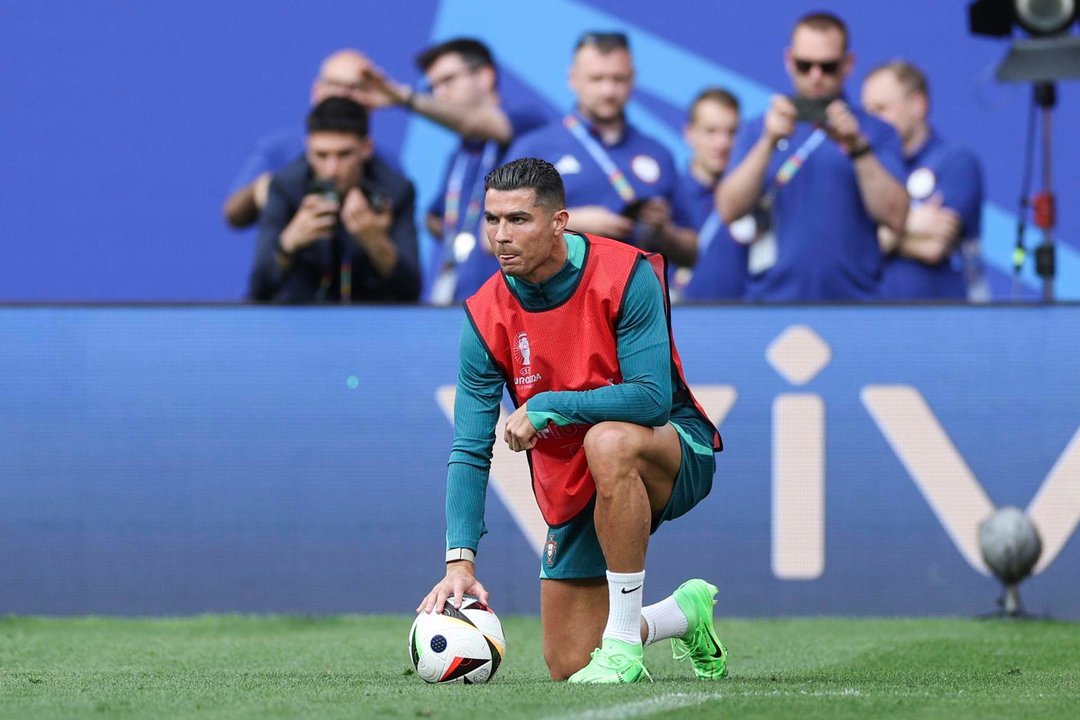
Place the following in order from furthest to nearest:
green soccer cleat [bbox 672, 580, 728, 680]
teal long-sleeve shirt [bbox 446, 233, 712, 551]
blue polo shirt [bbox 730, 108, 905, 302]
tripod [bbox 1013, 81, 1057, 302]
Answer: blue polo shirt [bbox 730, 108, 905, 302] → tripod [bbox 1013, 81, 1057, 302] → green soccer cleat [bbox 672, 580, 728, 680] → teal long-sleeve shirt [bbox 446, 233, 712, 551]

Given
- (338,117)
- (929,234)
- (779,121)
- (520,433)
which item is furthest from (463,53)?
(520,433)

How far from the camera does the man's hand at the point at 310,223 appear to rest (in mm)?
8977

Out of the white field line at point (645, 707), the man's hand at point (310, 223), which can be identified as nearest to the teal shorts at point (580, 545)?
the white field line at point (645, 707)

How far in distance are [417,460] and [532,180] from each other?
4.17 metres

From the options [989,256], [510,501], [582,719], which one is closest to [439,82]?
[510,501]

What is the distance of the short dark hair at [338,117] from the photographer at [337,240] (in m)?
0.19

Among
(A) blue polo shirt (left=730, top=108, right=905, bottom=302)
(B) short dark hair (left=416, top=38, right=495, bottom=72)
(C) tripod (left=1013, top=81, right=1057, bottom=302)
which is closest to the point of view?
(C) tripod (left=1013, top=81, right=1057, bottom=302)

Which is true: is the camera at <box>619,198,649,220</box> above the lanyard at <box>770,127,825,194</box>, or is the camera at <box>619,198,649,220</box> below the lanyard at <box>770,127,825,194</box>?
below

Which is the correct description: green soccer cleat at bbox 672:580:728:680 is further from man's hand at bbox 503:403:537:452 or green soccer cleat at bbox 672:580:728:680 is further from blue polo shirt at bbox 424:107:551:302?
blue polo shirt at bbox 424:107:551:302

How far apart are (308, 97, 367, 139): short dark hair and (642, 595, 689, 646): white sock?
4.56 meters

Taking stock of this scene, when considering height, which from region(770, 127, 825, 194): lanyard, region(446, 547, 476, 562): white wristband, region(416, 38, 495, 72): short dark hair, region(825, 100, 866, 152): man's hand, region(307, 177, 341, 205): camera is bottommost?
region(446, 547, 476, 562): white wristband

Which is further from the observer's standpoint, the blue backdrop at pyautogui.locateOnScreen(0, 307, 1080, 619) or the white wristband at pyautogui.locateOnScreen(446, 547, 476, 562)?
the blue backdrop at pyautogui.locateOnScreen(0, 307, 1080, 619)

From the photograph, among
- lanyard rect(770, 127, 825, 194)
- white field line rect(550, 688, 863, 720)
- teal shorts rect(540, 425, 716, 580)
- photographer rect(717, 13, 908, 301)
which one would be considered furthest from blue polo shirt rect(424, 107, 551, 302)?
white field line rect(550, 688, 863, 720)

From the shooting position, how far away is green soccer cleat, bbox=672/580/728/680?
5332mm
